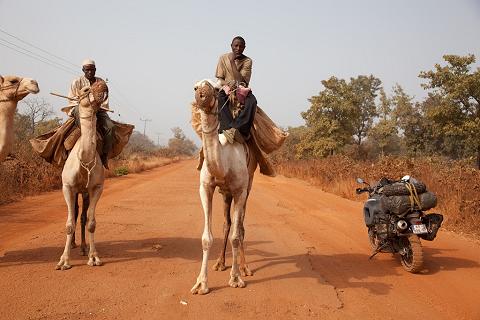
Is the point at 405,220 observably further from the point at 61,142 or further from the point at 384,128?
the point at 384,128

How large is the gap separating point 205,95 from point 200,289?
8.11 feet

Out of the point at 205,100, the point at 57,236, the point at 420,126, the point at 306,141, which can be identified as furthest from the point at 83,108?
the point at 420,126

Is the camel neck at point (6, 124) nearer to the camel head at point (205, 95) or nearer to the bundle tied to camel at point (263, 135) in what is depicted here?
the camel head at point (205, 95)

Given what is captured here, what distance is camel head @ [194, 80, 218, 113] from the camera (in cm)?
474

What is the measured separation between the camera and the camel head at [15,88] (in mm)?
6148

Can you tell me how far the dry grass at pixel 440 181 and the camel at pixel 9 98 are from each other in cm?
668

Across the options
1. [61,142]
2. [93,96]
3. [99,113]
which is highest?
[93,96]

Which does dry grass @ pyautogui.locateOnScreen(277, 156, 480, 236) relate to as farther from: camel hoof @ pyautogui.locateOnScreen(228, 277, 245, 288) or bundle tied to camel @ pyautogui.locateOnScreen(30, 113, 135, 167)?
bundle tied to camel @ pyautogui.locateOnScreen(30, 113, 135, 167)

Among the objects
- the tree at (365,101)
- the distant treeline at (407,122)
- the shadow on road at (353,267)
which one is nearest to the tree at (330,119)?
the distant treeline at (407,122)

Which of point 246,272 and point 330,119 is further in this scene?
point 330,119

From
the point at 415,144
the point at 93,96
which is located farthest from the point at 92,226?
the point at 415,144

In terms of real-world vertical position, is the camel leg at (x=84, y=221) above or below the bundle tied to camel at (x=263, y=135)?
below

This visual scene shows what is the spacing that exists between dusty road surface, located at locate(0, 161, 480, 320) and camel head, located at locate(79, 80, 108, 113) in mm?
2482

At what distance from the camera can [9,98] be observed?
6.16m
